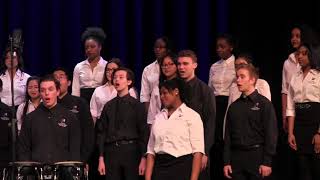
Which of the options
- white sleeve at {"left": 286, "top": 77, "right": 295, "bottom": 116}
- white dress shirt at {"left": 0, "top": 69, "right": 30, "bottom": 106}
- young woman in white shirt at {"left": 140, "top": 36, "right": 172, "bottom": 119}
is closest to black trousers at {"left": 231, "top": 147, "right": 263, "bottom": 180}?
white sleeve at {"left": 286, "top": 77, "right": 295, "bottom": 116}

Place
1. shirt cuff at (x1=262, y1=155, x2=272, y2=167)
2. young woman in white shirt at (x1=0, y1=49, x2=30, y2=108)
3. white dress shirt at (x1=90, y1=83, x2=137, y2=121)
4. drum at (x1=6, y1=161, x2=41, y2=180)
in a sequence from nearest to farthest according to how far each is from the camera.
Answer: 1. drum at (x1=6, y1=161, x2=41, y2=180)
2. shirt cuff at (x1=262, y1=155, x2=272, y2=167)
3. white dress shirt at (x1=90, y1=83, x2=137, y2=121)
4. young woman in white shirt at (x1=0, y1=49, x2=30, y2=108)

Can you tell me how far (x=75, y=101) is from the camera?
7.68 metres

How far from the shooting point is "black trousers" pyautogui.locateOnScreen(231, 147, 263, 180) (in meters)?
6.75

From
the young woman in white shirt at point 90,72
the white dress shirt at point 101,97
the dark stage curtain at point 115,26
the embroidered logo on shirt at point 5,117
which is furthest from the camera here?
the dark stage curtain at point 115,26

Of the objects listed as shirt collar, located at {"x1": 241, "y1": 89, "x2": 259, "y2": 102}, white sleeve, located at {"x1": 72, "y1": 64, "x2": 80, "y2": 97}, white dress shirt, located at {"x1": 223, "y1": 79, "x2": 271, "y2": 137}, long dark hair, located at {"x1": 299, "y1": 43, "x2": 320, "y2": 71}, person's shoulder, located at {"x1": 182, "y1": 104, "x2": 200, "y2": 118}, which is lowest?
person's shoulder, located at {"x1": 182, "y1": 104, "x2": 200, "y2": 118}

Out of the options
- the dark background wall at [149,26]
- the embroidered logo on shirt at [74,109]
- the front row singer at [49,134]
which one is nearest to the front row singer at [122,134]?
the embroidered logo on shirt at [74,109]

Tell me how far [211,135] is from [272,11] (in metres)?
2.49

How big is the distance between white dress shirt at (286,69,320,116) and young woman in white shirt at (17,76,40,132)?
8.08 feet

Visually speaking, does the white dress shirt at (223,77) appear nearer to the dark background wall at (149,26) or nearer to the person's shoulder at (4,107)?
the dark background wall at (149,26)

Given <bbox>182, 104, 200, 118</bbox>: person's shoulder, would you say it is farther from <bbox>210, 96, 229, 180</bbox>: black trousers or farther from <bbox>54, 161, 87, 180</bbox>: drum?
<bbox>210, 96, 229, 180</bbox>: black trousers

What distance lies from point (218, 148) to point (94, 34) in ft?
6.32

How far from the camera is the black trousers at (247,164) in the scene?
22.1ft

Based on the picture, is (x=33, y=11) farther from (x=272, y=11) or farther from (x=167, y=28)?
(x=272, y=11)

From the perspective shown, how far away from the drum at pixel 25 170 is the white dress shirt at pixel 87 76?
2.48 meters
